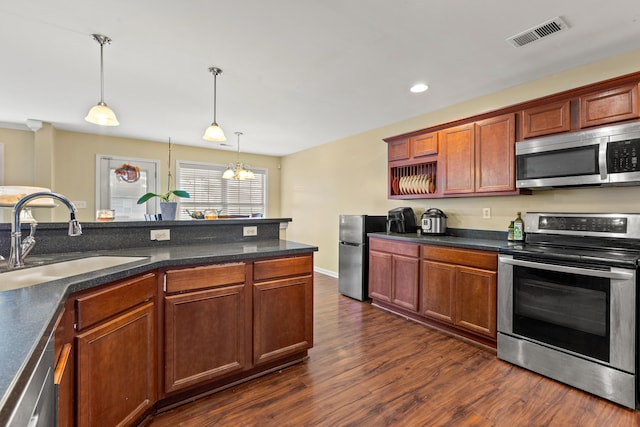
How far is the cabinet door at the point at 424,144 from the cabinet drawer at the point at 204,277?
8.30 feet

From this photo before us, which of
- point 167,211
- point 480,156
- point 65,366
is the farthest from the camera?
point 480,156

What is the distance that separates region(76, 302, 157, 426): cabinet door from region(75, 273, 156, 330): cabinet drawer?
0.04 m

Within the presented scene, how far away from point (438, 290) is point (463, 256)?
449mm

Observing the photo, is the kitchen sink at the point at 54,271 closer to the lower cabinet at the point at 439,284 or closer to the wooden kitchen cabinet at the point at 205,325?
the wooden kitchen cabinet at the point at 205,325

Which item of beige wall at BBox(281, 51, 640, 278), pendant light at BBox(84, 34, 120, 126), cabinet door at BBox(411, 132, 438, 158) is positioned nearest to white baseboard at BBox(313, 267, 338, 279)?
beige wall at BBox(281, 51, 640, 278)

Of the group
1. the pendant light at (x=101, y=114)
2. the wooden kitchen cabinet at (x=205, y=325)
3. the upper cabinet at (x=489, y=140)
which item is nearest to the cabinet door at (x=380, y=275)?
the upper cabinet at (x=489, y=140)

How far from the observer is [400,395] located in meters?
2.01

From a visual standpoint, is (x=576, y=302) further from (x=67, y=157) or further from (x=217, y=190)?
(x=67, y=157)

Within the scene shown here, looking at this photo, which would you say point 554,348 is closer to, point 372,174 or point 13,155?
point 372,174

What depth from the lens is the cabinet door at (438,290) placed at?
291 centimetres

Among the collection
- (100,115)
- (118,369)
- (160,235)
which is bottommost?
(118,369)

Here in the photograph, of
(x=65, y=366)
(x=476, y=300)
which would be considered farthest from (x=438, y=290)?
(x=65, y=366)

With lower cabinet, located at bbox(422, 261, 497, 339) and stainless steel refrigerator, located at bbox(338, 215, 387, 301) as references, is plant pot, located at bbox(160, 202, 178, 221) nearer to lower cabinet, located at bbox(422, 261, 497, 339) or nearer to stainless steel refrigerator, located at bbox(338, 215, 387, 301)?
stainless steel refrigerator, located at bbox(338, 215, 387, 301)

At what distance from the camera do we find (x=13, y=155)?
4.48m
